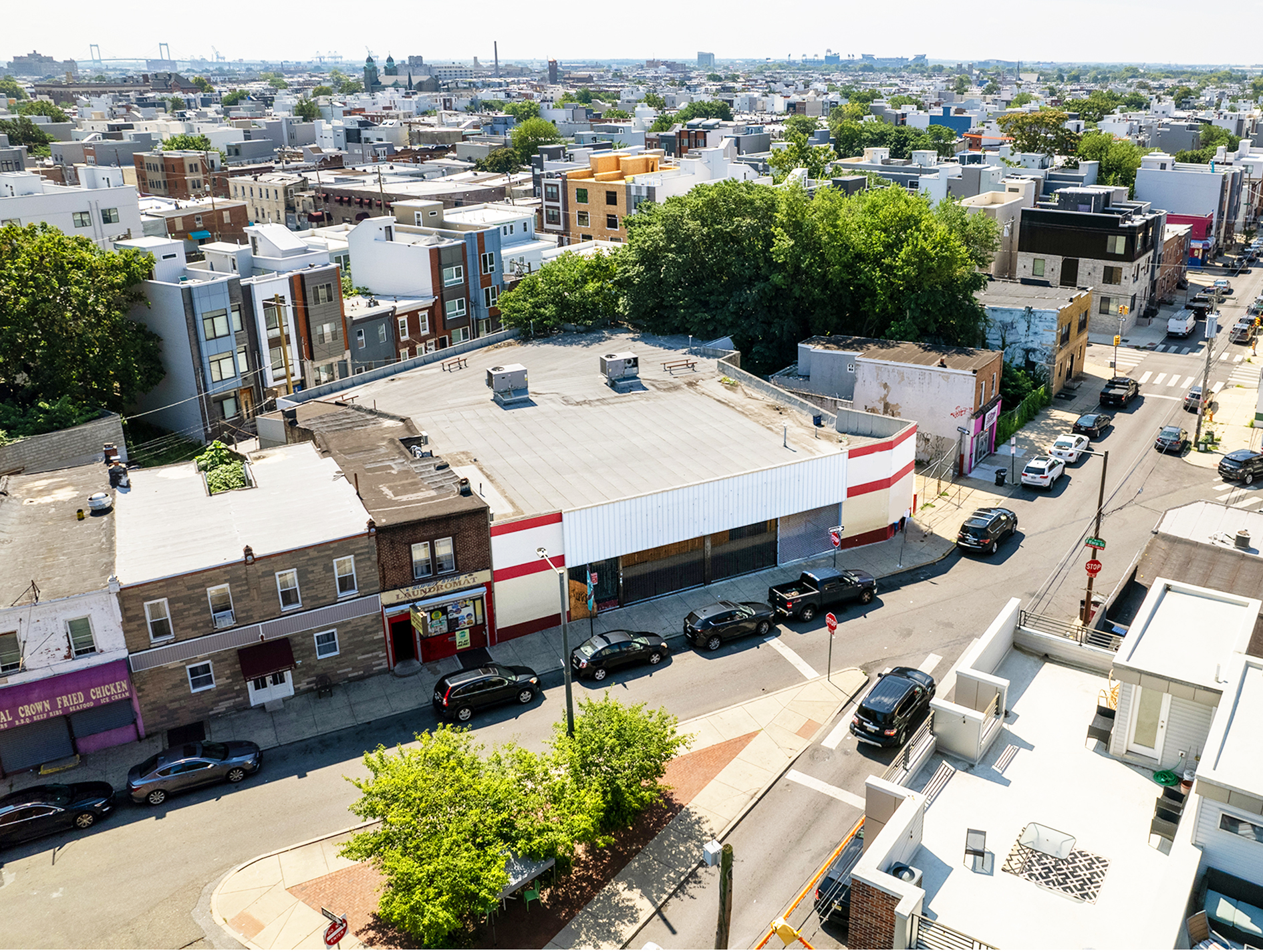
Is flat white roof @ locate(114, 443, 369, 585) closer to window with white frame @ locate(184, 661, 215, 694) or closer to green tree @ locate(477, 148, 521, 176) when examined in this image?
window with white frame @ locate(184, 661, 215, 694)

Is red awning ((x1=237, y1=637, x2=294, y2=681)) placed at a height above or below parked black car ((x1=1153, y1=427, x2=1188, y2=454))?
above

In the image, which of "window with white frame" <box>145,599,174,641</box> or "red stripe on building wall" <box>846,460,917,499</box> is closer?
"window with white frame" <box>145,599,174,641</box>

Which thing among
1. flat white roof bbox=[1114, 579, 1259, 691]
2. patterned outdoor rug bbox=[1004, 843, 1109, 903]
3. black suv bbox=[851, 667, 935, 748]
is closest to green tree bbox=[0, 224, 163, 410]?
black suv bbox=[851, 667, 935, 748]

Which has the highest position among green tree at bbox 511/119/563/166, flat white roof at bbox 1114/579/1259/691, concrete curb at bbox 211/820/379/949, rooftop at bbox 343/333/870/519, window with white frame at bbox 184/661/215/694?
green tree at bbox 511/119/563/166

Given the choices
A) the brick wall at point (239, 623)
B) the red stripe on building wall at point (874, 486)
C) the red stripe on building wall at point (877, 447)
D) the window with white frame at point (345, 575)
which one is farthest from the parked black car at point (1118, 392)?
the window with white frame at point (345, 575)

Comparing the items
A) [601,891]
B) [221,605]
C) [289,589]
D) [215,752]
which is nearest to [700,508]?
[289,589]

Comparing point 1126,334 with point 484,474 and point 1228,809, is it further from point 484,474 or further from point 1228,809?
point 1228,809
